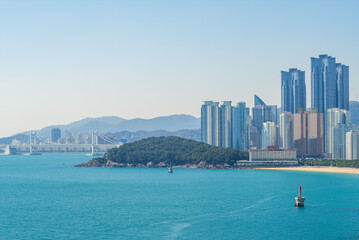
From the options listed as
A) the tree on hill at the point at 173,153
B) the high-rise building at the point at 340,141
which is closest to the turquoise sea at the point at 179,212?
the tree on hill at the point at 173,153

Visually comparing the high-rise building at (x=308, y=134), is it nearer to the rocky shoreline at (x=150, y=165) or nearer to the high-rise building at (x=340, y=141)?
the high-rise building at (x=340, y=141)

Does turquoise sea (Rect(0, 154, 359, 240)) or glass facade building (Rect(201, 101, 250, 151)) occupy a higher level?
glass facade building (Rect(201, 101, 250, 151))

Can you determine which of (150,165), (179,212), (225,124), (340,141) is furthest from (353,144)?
(179,212)

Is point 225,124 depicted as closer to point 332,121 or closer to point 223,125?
point 223,125

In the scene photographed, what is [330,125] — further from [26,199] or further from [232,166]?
[26,199]

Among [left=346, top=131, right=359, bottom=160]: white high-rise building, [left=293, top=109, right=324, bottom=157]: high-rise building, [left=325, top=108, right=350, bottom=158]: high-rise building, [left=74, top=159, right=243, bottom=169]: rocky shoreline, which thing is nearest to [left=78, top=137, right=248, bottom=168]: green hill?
[left=74, top=159, right=243, bottom=169]: rocky shoreline

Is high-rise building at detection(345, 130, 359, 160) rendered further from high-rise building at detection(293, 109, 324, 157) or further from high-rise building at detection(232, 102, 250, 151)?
high-rise building at detection(232, 102, 250, 151)
